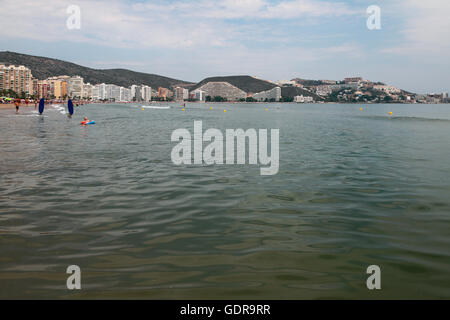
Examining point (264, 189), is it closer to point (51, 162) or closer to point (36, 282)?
point (36, 282)

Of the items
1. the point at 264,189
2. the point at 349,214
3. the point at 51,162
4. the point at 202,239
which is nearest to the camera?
the point at 202,239

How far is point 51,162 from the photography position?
51.6ft

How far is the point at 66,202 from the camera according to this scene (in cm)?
948

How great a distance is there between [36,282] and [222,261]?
114 inches

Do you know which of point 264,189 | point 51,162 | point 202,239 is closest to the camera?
point 202,239

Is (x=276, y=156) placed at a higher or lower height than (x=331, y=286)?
higher

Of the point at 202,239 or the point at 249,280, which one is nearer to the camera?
the point at 249,280

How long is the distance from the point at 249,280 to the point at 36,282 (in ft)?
10.5

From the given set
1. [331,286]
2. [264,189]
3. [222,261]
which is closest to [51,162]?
[264,189]
